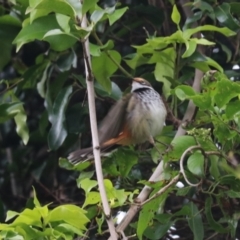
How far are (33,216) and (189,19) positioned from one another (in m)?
1.31

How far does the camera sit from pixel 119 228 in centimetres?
265

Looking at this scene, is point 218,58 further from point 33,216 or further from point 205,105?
point 33,216

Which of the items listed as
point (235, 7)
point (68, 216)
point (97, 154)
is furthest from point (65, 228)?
point (235, 7)

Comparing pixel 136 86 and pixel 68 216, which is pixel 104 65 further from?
pixel 68 216

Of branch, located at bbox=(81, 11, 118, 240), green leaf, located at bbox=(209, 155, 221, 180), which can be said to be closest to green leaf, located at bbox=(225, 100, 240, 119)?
green leaf, located at bbox=(209, 155, 221, 180)

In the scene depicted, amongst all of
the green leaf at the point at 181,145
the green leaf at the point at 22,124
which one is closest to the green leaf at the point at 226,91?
the green leaf at the point at 181,145

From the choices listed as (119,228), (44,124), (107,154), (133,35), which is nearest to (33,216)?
(119,228)

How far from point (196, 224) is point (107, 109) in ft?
3.45

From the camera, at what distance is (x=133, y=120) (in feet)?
11.3

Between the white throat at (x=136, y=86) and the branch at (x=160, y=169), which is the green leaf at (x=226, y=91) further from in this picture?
the white throat at (x=136, y=86)

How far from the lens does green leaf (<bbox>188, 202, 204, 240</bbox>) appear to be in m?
2.88

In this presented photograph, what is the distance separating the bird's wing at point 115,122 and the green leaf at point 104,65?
0.25 m

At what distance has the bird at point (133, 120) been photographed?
10.7ft

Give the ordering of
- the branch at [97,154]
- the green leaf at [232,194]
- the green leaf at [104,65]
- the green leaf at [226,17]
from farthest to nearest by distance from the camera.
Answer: the green leaf at [226,17] < the green leaf at [104,65] < the green leaf at [232,194] < the branch at [97,154]
